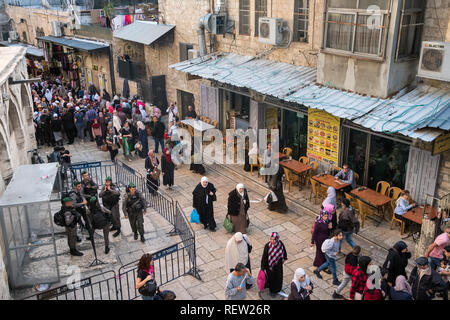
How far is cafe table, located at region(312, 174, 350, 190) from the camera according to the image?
11398 mm

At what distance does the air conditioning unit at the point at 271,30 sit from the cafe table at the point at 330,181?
4.47m

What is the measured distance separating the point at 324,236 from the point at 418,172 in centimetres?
314

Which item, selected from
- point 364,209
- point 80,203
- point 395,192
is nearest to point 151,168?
point 80,203

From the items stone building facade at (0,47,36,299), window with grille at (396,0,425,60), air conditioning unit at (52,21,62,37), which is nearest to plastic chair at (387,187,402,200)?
window with grille at (396,0,425,60)

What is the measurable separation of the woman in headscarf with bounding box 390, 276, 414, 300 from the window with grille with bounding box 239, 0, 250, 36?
420 inches

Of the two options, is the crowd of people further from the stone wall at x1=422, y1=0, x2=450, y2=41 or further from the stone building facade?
the stone wall at x1=422, y1=0, x2=450, y2=41

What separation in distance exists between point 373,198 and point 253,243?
3.27 meters

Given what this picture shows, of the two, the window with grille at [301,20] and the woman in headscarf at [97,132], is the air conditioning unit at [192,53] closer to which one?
the woman in headscarf at [97,132]

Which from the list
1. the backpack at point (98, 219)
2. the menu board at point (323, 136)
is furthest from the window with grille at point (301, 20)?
the backpack at point (98, 219)

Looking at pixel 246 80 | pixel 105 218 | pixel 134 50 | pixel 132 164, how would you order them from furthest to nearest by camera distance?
1. pixel 134 50
2. pixel 132 164
3. pixel 246 80
4. pixel 105 218

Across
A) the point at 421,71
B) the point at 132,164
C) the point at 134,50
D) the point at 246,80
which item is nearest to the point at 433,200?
the point at 421,71

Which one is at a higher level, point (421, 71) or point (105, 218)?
point (421, 71)

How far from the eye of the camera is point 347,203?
9414 millimetres
